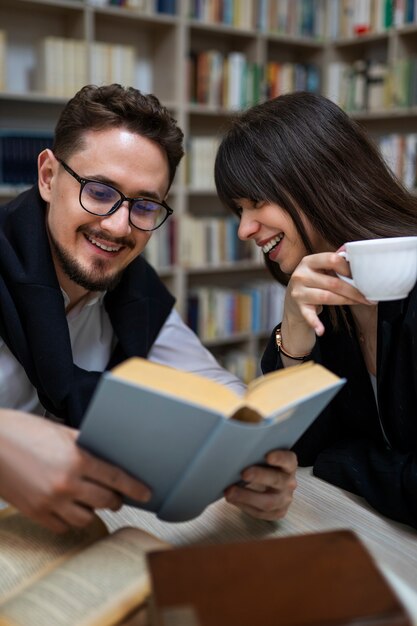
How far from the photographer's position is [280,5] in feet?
11.7

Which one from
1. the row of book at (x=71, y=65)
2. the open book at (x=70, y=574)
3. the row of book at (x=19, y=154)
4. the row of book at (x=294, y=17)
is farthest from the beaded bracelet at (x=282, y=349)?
the row of book at (x=294, y=17)

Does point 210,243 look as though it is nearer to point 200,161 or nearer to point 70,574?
point 200,161

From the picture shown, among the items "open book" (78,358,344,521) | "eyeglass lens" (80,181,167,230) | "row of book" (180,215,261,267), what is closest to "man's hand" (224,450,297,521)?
"open book" (78,358,344,521)

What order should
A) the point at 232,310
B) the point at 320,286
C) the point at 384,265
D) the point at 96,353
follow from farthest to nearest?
the point at 232,310
the point at 96,353
the point at 320,286
the point at 384,265

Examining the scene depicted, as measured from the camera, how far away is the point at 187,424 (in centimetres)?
59

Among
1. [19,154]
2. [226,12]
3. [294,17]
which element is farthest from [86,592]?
[294,17]

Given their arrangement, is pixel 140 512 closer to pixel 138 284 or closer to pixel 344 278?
pixel 344 278

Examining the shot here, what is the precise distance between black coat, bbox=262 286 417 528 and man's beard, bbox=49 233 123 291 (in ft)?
1.42

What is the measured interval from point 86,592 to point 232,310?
3.06 metres

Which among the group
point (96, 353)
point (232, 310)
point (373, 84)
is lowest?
point (232, 310)

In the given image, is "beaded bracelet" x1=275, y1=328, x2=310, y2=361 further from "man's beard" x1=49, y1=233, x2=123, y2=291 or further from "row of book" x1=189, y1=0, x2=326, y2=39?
"row of book" x1=189, y1=0, x2=326, y2=39

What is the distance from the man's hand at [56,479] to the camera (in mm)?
665

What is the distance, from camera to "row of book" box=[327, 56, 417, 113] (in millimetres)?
3316

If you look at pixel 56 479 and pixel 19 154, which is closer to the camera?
pixel 56 479
